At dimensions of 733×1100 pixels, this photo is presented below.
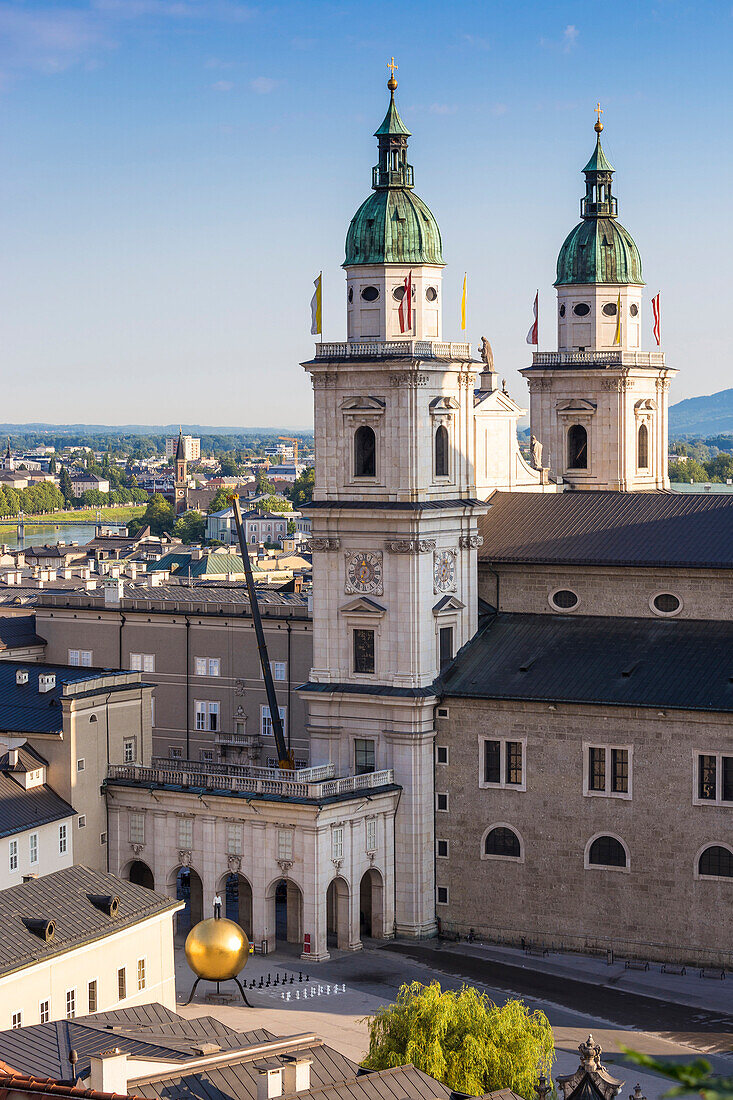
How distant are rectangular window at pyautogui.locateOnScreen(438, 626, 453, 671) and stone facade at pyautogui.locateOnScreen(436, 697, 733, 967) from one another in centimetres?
287

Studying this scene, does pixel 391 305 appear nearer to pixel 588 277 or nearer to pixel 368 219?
pixel 368 219

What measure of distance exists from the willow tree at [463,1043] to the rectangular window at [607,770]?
2403 centimetres

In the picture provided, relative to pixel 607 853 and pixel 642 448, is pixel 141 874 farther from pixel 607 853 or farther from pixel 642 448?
pixel 642 448

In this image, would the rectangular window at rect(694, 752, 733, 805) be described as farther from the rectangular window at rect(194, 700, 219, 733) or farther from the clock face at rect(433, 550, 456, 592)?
the rectangular window at rect(194, 700, 219, 733)

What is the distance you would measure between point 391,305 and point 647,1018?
3359cm

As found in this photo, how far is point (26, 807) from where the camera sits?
257 ft

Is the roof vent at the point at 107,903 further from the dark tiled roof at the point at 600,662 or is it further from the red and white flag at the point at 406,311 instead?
the red and white flag at the point at 406,311

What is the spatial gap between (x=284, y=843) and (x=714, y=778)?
18.1 meters

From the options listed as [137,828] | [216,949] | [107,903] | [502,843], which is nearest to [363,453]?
[502,843]

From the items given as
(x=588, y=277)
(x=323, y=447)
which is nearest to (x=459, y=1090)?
(x=323, y=447)

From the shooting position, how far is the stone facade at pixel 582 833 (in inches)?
3029

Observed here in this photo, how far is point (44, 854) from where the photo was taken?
78688 millimetres

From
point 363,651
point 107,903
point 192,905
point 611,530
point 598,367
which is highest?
point 598,367

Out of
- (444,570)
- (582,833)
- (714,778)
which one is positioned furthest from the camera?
(444,570)
